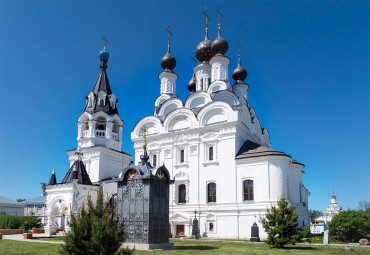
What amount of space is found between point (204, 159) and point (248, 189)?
3.84 m

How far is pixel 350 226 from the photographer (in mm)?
18906

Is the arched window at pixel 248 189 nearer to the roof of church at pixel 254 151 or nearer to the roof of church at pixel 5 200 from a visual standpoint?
the roof of church at pixel 254 151

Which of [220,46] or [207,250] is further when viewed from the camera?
[220,46]

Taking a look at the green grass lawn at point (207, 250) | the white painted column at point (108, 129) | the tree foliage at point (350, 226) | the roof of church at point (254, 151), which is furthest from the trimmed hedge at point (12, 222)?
the tree foliage at point (350, 226)

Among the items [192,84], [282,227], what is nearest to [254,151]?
[282,227]

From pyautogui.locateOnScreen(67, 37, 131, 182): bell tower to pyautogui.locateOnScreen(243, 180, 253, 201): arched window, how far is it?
13.1 metres

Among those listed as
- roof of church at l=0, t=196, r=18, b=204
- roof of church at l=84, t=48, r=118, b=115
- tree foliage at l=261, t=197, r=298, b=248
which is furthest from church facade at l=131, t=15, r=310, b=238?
roof of church at l=0, t=196, r=18, b=204

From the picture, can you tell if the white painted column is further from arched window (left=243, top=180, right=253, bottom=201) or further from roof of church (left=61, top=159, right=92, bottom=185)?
arched window (left=243, top=180, right=253, bottom=201)

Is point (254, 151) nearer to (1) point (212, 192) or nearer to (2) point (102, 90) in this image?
(1) point (212, 192)

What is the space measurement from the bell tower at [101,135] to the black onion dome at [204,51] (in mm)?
9127

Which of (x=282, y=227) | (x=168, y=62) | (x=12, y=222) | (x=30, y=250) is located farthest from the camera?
(x=12, y=222)

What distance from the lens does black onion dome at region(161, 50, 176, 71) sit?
32.0m

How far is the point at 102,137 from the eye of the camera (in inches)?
1232

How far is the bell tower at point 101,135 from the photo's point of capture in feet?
99.8
